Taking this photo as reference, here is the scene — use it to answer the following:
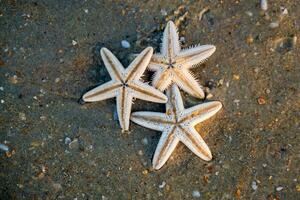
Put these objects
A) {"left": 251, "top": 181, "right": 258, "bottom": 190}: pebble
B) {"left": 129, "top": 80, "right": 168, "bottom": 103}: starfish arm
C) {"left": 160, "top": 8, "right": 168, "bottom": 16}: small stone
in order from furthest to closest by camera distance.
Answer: {"left": 160, "top": 8, "right": 168, "bottom": 16}: small stone < {"left": 251, "top": 181, "right": 258, "bottom": 190}: pebble < {"left": 129, "top": 80, "right": 168, "bottom": 103}: starfish arm

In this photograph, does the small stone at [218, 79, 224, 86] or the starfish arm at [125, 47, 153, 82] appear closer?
the starfish arm at [125, 47, 153, 82]

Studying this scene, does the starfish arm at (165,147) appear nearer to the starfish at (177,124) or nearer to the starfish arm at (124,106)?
the starfish at (177,124)

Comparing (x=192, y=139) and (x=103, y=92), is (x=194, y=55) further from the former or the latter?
(x=103, y=92)

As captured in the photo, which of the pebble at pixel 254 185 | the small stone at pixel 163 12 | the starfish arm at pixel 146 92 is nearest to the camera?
the starfish arm at pixel 146 92

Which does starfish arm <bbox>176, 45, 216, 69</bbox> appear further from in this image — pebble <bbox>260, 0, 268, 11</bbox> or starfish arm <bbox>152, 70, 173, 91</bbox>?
pebble <bbox>260, 0, 268, 11</bbox>

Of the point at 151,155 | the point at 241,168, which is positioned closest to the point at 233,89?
the point at 241,168

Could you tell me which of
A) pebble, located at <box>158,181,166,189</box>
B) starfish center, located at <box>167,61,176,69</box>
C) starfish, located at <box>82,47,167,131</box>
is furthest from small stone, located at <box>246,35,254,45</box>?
pebble, located at <box>158,181,166,189</box>

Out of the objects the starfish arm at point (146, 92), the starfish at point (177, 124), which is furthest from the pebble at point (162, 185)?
the starfish arm at point (146, 92)
